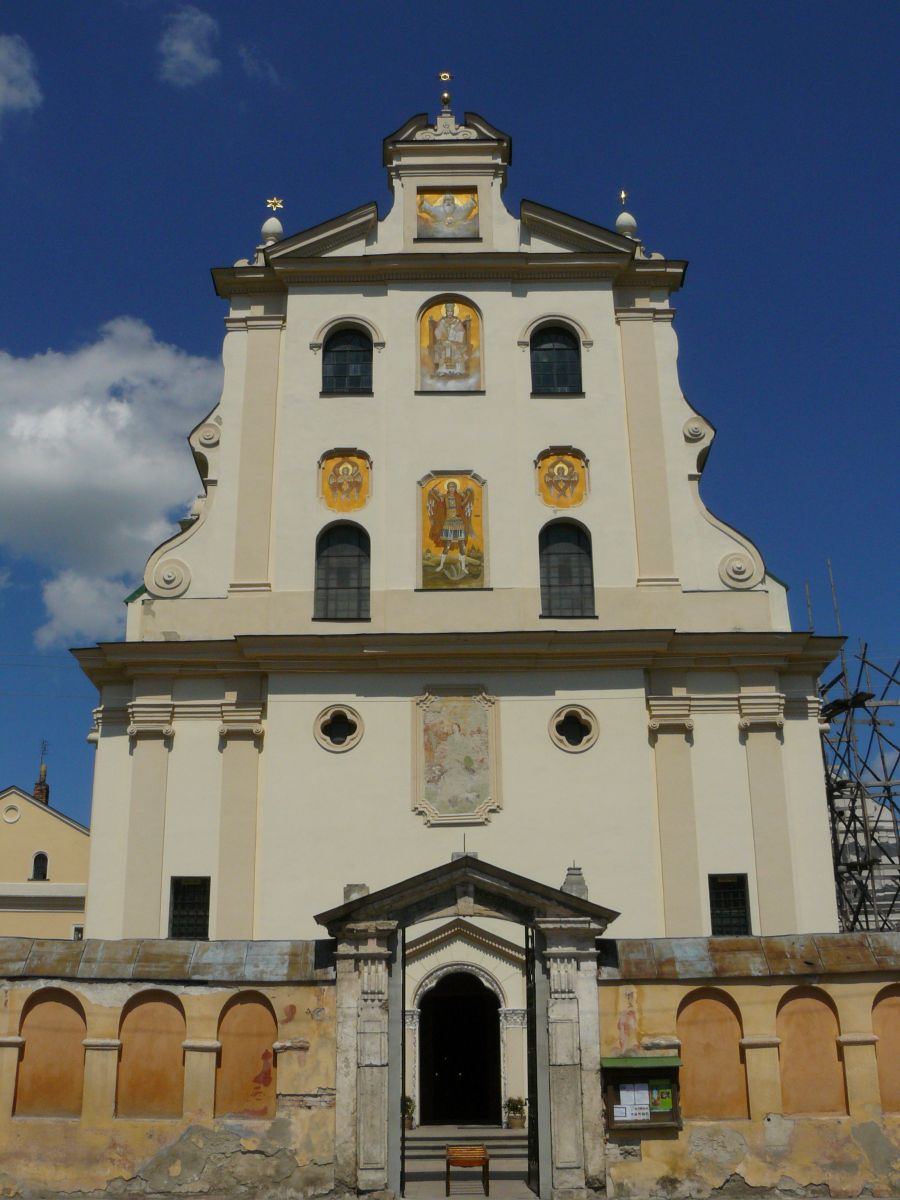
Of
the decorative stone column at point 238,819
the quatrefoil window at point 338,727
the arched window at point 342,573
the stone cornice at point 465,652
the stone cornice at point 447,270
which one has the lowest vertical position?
the decorative stone column at point 238,819

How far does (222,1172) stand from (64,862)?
32.8 m

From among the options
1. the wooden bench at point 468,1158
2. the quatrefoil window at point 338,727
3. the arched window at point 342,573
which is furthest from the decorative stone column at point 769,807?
the wooden bench at point 468,1158

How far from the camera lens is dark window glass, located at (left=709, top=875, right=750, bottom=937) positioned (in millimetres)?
19156

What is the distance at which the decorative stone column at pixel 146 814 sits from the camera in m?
19.3

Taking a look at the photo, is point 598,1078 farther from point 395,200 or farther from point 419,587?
point 395,200

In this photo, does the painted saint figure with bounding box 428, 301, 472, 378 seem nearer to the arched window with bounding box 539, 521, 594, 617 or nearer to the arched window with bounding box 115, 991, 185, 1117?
the arched window with bounding box 539, 521, 594, 617

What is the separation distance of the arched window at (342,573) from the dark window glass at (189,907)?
15.2 feet

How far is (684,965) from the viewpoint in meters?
13.2

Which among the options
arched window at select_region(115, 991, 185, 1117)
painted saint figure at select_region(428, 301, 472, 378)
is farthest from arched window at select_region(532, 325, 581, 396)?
arched window at select_region(115, 991, 185, 1117)

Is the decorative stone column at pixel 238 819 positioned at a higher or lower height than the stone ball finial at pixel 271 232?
lower

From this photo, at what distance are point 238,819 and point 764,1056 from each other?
9340 mm

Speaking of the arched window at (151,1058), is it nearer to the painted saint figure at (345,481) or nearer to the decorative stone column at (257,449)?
the decorative stone column at (257,449)

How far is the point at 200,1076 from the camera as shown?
13.0 metres

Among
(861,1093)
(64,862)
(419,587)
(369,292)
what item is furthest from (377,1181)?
(64,862)
